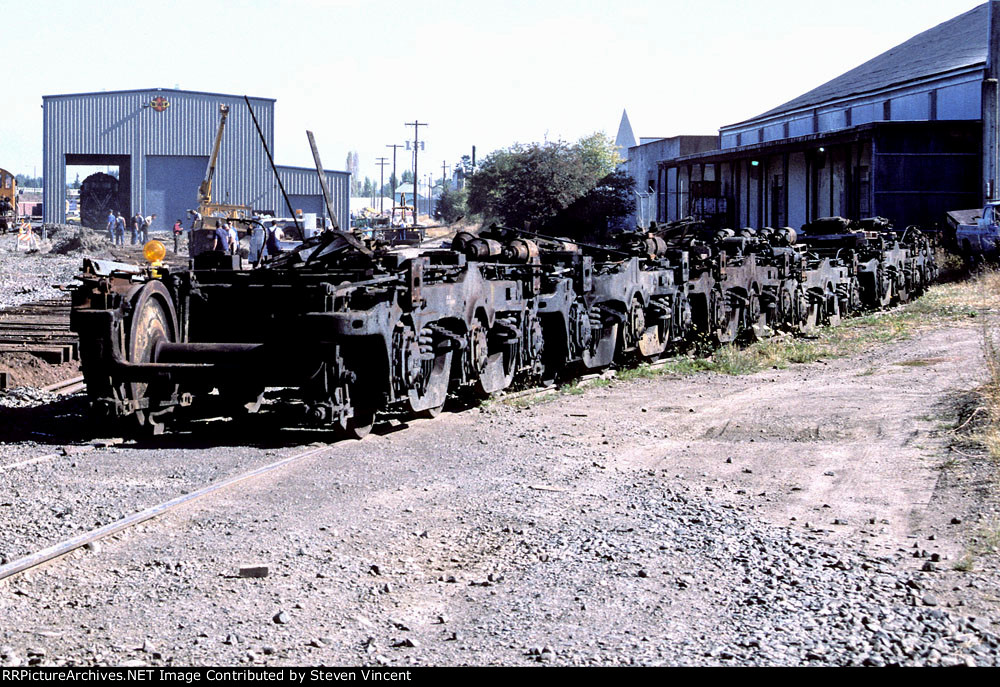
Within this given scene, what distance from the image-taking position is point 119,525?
6688mm

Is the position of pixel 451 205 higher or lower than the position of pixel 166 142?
higher

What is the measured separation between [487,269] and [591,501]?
498 cm

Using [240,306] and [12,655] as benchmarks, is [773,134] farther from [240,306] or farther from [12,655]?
[12,655]

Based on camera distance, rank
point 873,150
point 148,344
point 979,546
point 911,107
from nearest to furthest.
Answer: point 979,546 < point 148,344 < point 873,150 < point 911,107

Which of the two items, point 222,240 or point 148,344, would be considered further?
point 222,240

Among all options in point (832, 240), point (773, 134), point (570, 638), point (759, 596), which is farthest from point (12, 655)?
point (773, 134)

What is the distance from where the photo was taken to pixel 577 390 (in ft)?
43.3

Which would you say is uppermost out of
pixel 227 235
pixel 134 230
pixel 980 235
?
pixel 134 230

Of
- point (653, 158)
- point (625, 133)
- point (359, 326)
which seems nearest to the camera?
point (359, 326)

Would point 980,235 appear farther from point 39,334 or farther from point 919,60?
point 39,334

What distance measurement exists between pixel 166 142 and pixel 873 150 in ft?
120


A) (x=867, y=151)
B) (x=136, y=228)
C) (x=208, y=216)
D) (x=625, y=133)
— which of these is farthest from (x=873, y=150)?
(x=625, y=133)

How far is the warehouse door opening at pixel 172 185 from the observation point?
59.2 metres

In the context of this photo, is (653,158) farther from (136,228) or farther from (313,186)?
(136,228)
